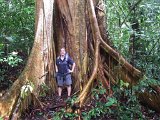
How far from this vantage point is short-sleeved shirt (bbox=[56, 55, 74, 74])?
752 centimetres

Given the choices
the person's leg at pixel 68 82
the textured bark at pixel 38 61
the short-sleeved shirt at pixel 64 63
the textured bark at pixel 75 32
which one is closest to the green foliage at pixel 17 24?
the textured bark at pixel 75 32

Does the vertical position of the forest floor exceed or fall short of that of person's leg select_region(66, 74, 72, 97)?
it falls short

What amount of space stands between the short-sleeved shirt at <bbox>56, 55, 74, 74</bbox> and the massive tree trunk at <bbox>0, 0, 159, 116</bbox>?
0.73 feet

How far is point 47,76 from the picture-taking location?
25.0 ft

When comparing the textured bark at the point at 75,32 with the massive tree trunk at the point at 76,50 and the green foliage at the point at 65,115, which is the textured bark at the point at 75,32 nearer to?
the massive tree trunk at the point at 76,50

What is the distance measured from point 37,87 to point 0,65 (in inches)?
94.0

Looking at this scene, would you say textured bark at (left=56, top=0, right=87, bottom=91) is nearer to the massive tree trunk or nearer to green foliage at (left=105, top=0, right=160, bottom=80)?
the massive tree trunk

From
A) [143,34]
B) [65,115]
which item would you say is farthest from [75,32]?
[65,115]

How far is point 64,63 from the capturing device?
7504 millimetres

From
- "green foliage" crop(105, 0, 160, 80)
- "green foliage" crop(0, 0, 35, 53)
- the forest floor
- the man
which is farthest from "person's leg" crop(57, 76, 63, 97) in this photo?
"green foliage" crop(0, 0, 35, 53)

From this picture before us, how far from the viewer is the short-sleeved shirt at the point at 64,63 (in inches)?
296

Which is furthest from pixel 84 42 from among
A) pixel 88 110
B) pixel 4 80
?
pixel 4 80

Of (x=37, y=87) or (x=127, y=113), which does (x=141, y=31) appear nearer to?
(x=127, y=113)

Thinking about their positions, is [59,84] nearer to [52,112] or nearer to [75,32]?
[52,112]
